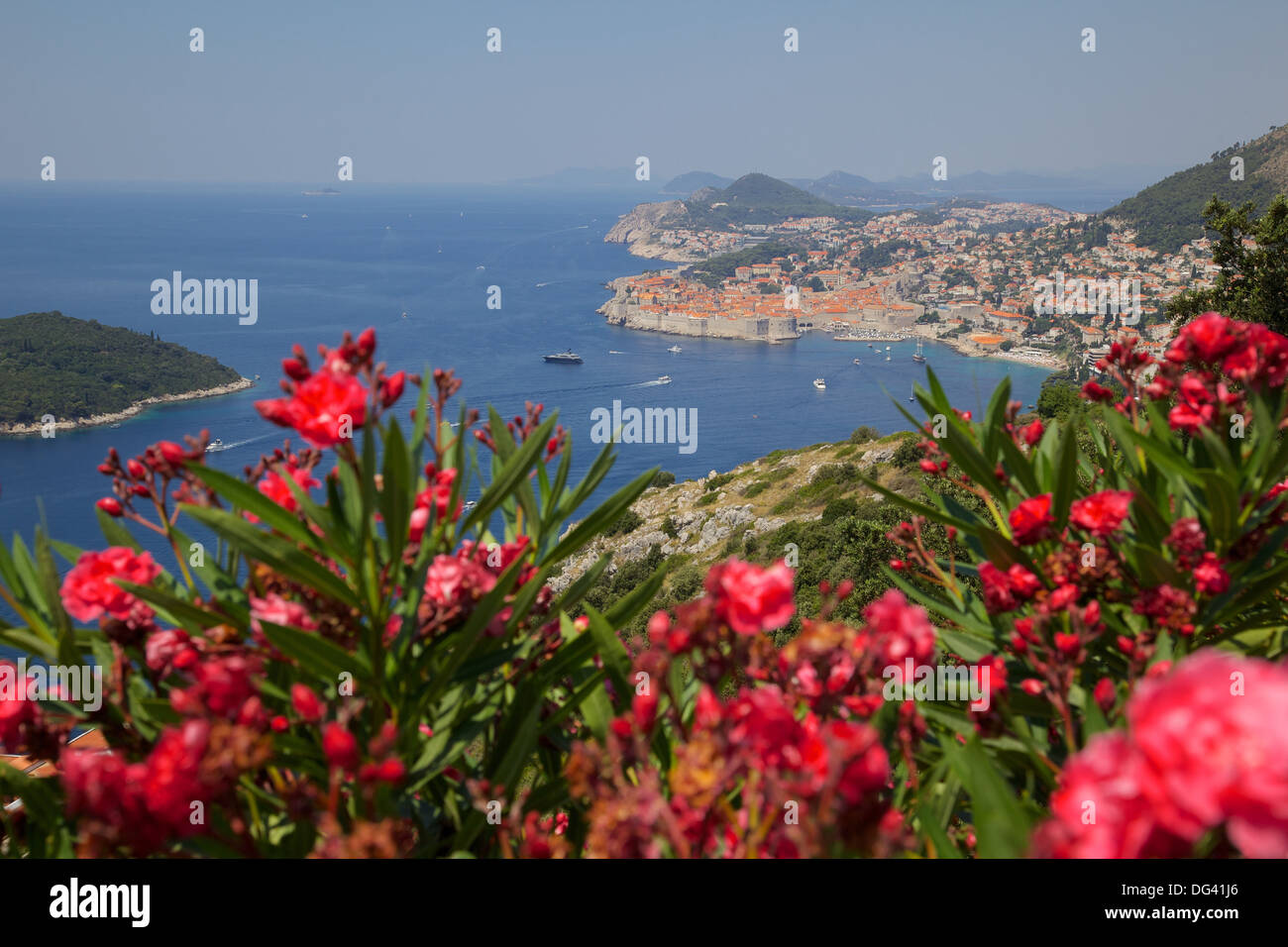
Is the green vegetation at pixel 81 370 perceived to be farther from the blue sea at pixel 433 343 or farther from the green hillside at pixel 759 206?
the green hillside at pixel 759 206

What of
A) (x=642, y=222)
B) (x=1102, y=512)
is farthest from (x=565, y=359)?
(x=642, y=222)

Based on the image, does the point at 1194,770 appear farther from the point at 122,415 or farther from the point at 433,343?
the point at 433,343

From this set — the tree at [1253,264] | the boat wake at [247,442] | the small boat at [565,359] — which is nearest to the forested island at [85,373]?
the boat wake at [247,442]

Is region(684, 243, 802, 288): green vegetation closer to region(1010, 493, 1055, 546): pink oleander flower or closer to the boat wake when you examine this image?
the boat wake

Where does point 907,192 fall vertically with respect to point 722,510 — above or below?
above

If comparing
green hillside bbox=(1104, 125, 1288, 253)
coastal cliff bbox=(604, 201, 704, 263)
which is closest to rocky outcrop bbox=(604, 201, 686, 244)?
coastal cliff bbox=(604, 201, 704, 263)

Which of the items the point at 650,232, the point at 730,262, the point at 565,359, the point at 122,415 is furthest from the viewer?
the point at 650,232
